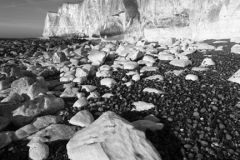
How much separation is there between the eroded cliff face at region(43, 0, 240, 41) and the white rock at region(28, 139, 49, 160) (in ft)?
46.5

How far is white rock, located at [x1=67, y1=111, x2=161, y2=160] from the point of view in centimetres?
200

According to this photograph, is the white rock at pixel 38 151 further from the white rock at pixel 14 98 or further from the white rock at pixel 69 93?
the white rock at pixel 69 93

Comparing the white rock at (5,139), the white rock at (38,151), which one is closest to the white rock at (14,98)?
the white rock at (5,139)

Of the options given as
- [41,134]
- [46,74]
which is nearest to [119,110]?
[41,134]

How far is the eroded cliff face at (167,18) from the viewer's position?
41.7ft

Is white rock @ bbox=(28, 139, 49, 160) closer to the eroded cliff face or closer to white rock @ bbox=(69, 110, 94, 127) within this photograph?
white rock @ bbox=(69, 110, 94, 127)

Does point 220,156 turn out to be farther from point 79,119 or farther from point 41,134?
point 41,134

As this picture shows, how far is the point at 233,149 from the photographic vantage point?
7.96 feet

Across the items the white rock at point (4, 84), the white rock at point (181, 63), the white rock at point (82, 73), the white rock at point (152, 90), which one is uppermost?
the white rock at point (181, 63)

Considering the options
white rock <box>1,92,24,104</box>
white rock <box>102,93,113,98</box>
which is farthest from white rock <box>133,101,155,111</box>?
white rock <box>1,92,24,104</box>

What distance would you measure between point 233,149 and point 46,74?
22.1 feet

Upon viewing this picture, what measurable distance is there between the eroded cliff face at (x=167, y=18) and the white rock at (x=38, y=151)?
46.5 feet

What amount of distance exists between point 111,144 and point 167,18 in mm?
19700

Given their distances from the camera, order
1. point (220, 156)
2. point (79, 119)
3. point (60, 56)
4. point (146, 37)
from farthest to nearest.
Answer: point (146, 37) → point (60, 56) → point (79, 119) → point (220, 156)
